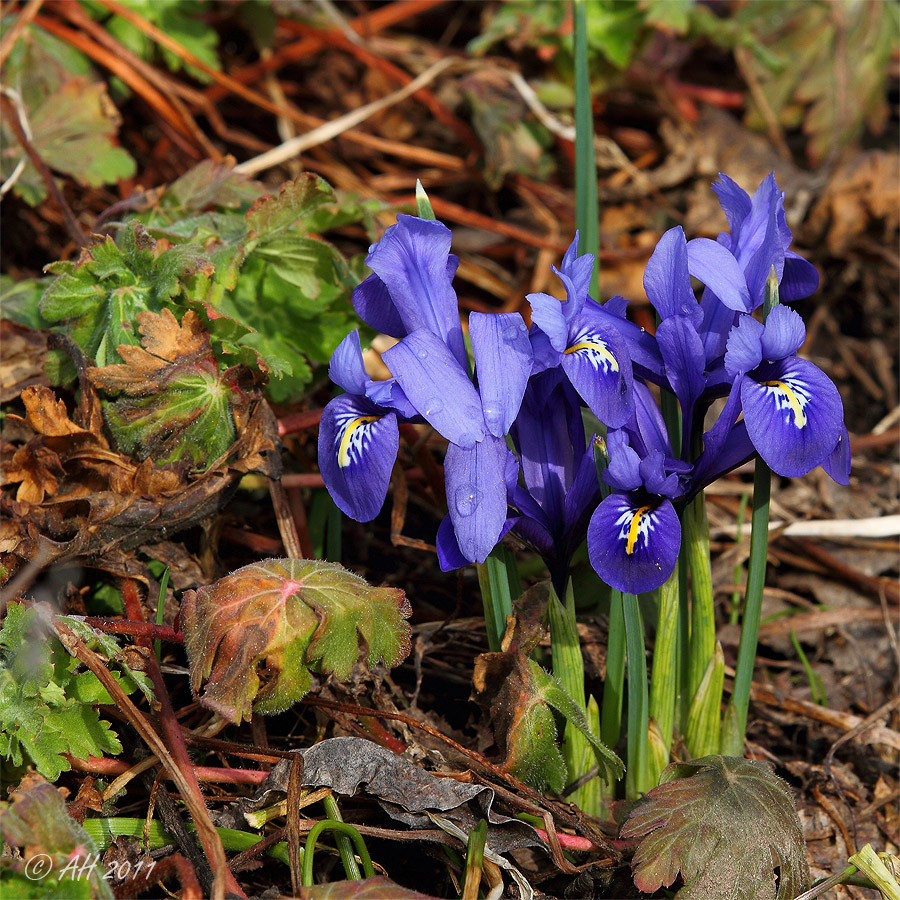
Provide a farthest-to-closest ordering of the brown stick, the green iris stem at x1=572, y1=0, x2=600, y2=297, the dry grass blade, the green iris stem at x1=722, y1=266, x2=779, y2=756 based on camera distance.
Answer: the dry grass blade < the green iris stem at x1=572, y1=0, x2=600, y2=297 < the green iris stem at x1=722, y1=266, x2=779, y2=756 < the brown stick

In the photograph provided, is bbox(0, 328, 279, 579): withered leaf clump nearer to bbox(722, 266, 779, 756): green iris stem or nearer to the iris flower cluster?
the iris flower cluster

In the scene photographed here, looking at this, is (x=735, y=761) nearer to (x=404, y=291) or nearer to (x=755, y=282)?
(x=755, y=282)

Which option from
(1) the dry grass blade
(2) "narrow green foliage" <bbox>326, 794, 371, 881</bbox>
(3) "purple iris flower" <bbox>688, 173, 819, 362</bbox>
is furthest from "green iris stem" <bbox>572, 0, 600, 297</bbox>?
(2) "narrow green foliage" <bbox>326, 794, 371, 881</bbox>

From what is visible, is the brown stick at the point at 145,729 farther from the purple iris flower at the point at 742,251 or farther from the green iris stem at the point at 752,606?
the purple iris flower at the point at 742,251

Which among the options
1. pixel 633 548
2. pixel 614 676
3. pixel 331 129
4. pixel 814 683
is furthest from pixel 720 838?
pixel 331 129

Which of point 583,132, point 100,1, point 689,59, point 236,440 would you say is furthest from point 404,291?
point 689,59
